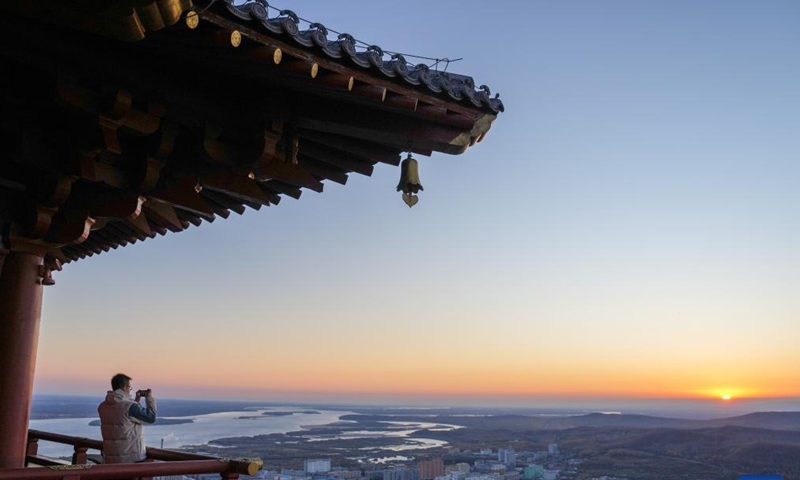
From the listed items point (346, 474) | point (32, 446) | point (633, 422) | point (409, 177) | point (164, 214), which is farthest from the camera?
point (633, 422)

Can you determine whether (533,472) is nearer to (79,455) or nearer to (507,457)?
(507,457)

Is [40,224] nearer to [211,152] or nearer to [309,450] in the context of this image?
[211,152]

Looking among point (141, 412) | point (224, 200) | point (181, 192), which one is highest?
point (224, 200)

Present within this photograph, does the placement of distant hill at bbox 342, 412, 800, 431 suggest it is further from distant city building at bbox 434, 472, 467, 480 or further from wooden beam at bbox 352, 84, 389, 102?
wooden beam at bbox 352, 84, 389, 102

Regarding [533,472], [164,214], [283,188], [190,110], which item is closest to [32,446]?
[164,214]

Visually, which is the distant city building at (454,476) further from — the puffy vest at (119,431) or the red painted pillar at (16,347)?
the red painted pillar at (16,347)

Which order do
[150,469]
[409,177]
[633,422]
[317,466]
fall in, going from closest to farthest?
[150,469] < [409,177] < [317,466] < [633,422]

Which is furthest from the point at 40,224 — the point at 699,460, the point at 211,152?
the point at 699,460

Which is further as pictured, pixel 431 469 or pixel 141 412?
pixel 431 469
